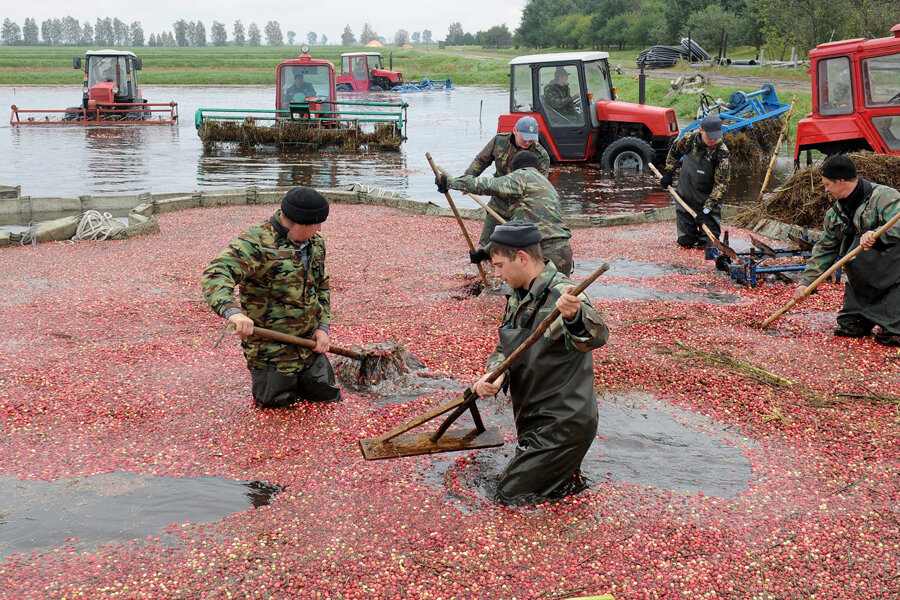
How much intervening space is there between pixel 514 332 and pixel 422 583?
Answer: 1.45m

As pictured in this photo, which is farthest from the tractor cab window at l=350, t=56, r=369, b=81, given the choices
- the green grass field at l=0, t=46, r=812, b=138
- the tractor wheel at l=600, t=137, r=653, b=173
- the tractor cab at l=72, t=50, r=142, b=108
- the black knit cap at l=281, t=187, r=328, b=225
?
the black knit cap at l=281, t=187, r=328, b=225

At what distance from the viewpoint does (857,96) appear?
1273 cm

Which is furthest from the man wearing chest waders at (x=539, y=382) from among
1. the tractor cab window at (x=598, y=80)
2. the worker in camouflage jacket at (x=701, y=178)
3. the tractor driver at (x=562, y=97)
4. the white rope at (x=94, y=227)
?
the tractor cab window at (x=598, y=80)

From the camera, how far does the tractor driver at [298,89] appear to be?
2638 centimetres

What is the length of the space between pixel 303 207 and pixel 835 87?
10.7 metres

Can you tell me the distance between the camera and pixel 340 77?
49.1 meters

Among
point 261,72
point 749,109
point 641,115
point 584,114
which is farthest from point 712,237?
point 261,72

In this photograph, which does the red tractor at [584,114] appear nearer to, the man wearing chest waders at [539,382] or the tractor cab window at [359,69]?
the man wearing chest waders at [539,382]

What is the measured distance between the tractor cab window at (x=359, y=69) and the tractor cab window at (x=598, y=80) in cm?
3245

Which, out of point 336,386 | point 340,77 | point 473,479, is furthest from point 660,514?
point 340,77

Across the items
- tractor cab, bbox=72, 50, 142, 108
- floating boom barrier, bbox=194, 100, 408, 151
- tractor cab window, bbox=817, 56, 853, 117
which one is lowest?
floating boom barrier, bbox=194, 100, 408, 151

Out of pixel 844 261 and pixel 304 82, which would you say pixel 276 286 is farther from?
pixel 304 82

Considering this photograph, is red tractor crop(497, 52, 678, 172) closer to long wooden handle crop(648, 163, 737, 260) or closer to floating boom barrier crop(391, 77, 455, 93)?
long wooden handle crop(648, 163, 737, 260)

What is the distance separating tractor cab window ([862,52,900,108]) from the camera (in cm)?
1249
